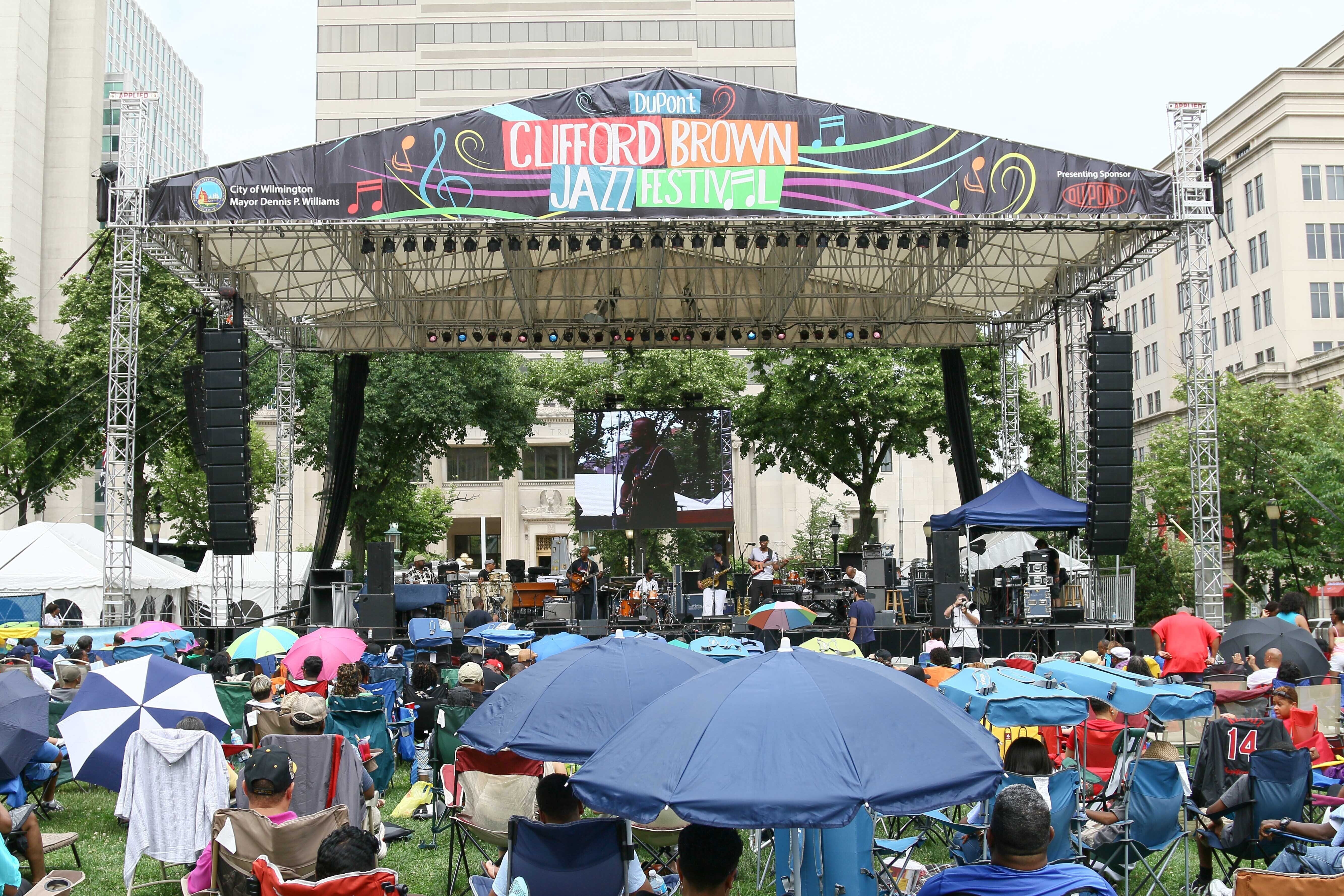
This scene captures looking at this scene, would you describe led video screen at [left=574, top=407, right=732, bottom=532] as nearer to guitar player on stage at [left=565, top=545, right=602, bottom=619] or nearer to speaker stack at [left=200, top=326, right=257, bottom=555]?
guitar player on stage at [left=565, top=545, right=602, bottom=619]

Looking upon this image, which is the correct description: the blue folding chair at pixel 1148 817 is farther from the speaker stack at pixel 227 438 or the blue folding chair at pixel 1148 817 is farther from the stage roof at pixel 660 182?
the speaker stack at pixel 227 438

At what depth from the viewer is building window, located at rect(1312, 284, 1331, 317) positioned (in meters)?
44.7

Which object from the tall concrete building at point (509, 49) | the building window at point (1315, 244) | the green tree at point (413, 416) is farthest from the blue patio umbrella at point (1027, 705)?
the tall concrete building at point (509, 49)

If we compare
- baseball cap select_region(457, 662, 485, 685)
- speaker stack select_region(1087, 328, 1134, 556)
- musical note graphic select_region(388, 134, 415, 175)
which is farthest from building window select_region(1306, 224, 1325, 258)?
baseball cap select_region(457, 662, 485, 685)

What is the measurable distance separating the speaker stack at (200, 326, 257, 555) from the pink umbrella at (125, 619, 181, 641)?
354 centimetres

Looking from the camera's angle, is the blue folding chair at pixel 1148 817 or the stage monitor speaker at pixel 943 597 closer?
the blue folding chair at pixel 1148 817

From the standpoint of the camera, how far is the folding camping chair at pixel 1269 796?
5.82 m

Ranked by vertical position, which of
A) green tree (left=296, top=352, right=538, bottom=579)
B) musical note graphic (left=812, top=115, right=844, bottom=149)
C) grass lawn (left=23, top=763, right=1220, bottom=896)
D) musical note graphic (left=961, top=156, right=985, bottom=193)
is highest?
musical note graphic (left=812, top=115, right=844, bottom=149)

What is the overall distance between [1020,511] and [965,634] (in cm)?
400

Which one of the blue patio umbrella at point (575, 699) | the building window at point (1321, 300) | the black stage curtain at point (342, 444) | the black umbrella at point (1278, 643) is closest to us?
the blue patio umbrella at point (575, 699)

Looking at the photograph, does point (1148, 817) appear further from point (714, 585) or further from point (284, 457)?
point (284, 457)

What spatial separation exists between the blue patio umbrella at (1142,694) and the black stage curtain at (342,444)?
1782 cm

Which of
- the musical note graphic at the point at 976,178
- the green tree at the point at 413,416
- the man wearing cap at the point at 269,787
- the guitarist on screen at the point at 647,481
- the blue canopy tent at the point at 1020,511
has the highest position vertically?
the musical note graphic at the point at 976,178

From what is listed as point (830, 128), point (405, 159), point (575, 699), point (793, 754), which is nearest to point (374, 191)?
point (405, 159)
